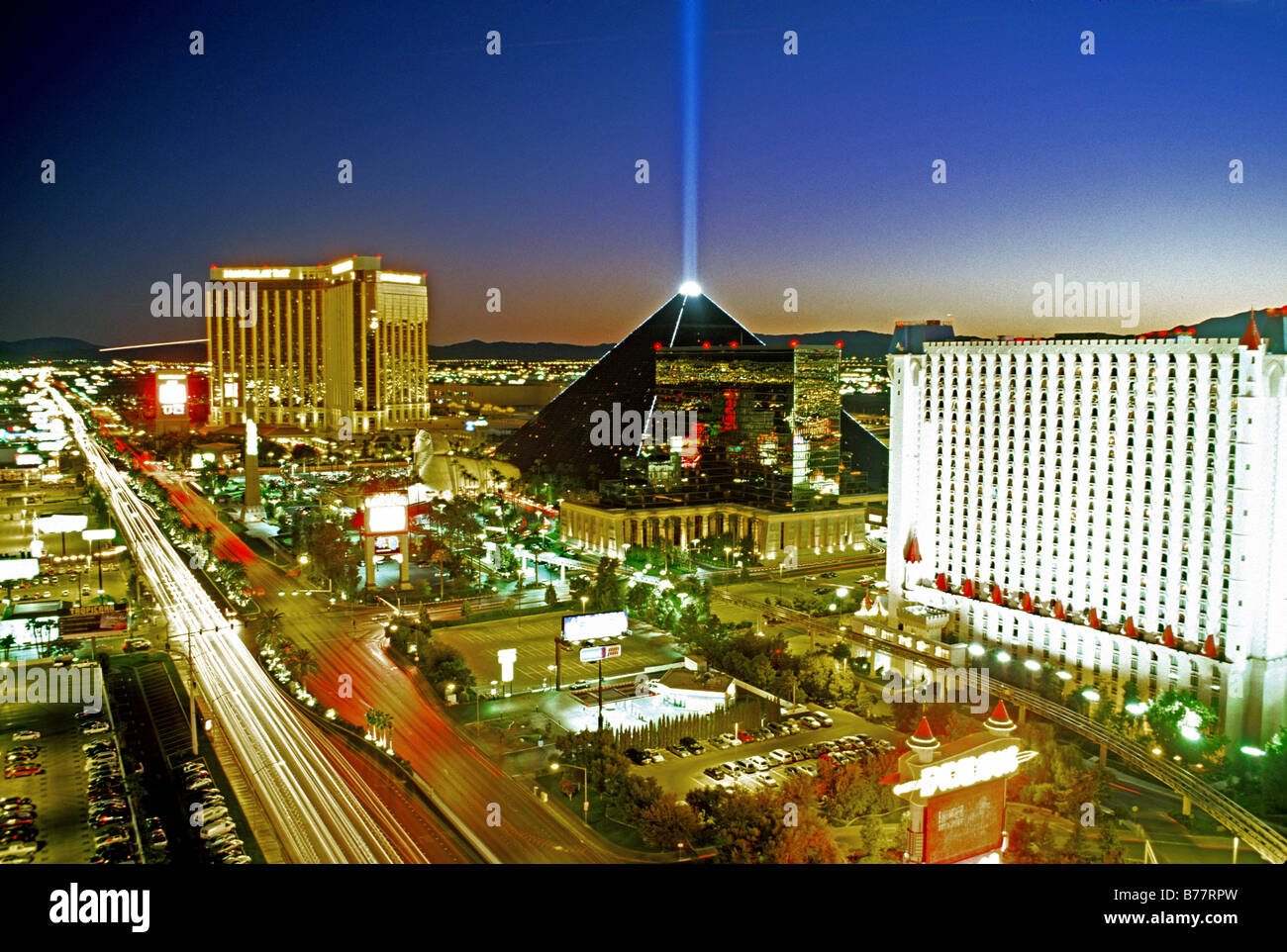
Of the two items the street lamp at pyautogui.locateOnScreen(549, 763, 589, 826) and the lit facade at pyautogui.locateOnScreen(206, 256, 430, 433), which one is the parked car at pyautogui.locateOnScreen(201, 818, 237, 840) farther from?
the lit facade at pyautogui.locateOnScreen(206, 256, 430, 433)

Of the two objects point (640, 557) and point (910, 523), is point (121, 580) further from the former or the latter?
point (910, 523)

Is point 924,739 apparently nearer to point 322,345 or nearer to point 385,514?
point 385,514

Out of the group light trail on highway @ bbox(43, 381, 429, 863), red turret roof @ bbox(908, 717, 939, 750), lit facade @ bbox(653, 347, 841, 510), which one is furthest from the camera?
lit facade @ bbox(653, 347, 841, 510)

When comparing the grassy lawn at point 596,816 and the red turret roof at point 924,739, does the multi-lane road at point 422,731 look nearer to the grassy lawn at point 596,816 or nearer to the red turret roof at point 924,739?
the grassy lawn at point 596,816

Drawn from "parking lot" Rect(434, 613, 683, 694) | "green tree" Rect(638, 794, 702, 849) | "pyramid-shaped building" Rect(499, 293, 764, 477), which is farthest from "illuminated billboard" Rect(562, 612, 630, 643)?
"pyramid-shaped building" Rect(499, 293, 764, 477)

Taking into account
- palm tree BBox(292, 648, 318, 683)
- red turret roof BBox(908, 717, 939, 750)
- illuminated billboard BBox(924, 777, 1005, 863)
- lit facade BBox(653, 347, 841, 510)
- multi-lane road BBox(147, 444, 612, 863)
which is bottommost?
multi-lane road BBox(147, 444, 612, 863)
